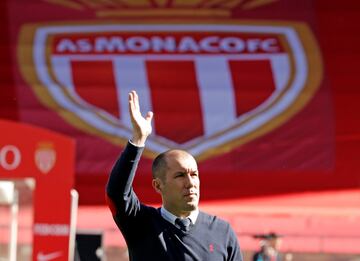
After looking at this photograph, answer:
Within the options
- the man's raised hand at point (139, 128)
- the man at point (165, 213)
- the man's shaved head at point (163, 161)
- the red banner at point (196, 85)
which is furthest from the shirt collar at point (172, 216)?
the red banner at point (196, 85)

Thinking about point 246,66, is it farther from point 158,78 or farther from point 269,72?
point 158,78

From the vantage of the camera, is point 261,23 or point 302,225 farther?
point 261,23

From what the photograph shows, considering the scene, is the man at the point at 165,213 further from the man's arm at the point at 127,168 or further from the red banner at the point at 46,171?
the red banner at the point at 46,171

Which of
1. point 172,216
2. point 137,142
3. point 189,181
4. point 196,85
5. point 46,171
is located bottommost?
point 46,171

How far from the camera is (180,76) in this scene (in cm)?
1015

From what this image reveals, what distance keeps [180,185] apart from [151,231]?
0.17 meters

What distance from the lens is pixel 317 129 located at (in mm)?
9961

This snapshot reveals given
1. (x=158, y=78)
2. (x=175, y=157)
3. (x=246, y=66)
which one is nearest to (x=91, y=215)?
(x=158, y=78)

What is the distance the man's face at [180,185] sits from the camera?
2.90m

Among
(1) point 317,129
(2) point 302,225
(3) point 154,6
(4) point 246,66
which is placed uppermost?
(3) point 154,6

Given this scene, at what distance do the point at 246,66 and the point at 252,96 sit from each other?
0.36 metres

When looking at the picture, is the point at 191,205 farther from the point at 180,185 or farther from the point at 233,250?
the point at 233,250

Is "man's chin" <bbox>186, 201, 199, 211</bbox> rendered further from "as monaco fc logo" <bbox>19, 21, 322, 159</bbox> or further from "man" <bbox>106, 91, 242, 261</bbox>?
"as monaco fc logo" <bbox>19, 21, 322, 159</bbox>

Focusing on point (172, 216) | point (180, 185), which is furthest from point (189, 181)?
point (172, 216)
